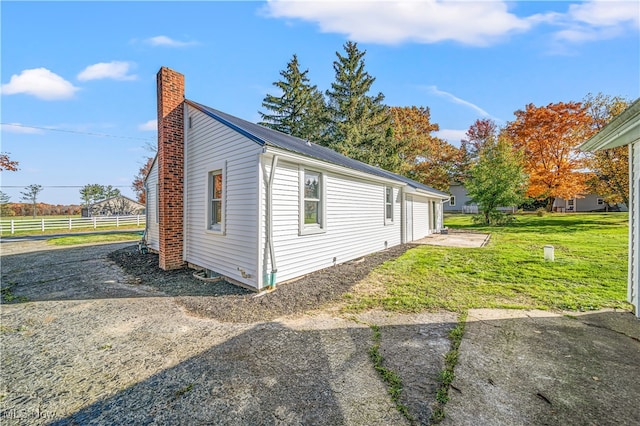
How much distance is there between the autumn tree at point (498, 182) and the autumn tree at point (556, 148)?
6.52 ft

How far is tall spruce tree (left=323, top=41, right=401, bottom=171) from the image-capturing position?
2453cm

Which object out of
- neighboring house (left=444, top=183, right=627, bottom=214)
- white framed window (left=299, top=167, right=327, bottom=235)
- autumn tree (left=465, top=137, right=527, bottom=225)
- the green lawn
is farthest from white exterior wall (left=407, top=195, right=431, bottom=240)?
neighboring house (left=444, top=183, right=627, bottom=214)

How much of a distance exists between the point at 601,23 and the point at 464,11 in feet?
8.96

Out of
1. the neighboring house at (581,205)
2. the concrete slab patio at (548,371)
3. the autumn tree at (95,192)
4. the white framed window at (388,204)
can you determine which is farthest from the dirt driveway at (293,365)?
the autumn tree at (95,192)

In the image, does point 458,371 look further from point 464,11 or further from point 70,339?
point 464,11

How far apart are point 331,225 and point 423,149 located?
1017 inches

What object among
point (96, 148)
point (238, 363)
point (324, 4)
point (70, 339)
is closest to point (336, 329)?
point (238, 363)

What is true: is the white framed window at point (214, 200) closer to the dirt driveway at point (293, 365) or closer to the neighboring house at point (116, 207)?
the dirt driveway at point (293, 365)

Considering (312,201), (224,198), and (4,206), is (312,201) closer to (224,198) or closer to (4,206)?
(224,198)

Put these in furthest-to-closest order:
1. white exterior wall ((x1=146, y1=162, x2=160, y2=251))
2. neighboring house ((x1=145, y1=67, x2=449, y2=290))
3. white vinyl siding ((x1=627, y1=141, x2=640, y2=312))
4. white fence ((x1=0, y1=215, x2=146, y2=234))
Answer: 1. white fence ((x1=0, y1=215, x2=146, y2=234))
2. white exterior wall ((x1=146, y1=162, x2=160, y2=251))
3. neighboring house ((x1=145, y1=67, x2=449, y2=290))
4. white vinyl siding ((x1=627, y1=141, x2=640, y2=312))

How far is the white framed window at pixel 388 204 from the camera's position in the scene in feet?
35.5

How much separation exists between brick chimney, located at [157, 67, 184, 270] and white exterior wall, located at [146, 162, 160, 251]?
137 inches

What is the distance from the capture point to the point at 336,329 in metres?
3.97

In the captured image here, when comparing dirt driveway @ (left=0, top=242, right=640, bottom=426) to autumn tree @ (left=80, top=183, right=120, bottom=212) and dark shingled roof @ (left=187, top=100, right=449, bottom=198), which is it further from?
autumn tree @ (left=80, top=183, right=120, bottom=212)
